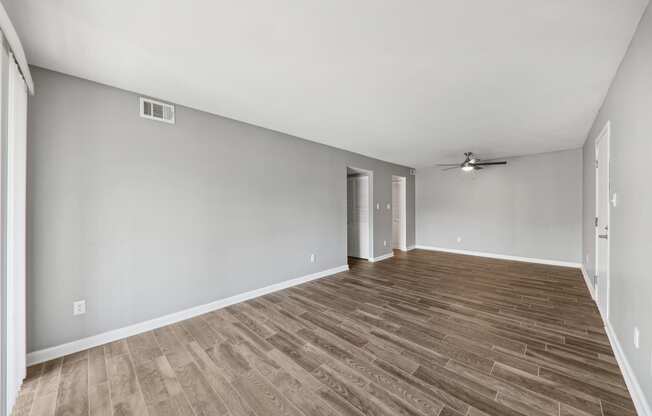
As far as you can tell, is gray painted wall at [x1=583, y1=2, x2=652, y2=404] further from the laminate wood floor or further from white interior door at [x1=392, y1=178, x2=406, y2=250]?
white interior door at [x1=392, y1=178, x2=406, y2=250]

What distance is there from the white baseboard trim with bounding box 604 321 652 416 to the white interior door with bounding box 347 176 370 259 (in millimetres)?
4016

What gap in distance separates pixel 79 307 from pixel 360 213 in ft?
16.1

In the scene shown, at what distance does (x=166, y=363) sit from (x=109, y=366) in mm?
452

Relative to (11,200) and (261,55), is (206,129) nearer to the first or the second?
(261,55)

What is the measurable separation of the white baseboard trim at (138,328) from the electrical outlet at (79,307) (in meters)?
0.25

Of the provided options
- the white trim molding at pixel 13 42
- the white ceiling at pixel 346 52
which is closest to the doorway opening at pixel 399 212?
the white ceiling at pixel 346 52

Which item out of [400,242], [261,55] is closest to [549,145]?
[400,242]

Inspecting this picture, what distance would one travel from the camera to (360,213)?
6.00 meters

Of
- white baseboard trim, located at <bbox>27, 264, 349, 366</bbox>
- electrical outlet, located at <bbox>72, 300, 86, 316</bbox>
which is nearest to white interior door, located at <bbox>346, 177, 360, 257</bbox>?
white baseboard trim, located at <bbox>27, 264, 349, 366</bbox>

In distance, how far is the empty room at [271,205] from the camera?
1.60 m

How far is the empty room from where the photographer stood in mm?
1597

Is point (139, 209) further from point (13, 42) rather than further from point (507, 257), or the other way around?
point (507, 257)

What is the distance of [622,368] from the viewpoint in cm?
192

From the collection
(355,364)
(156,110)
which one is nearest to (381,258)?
(355,364)
